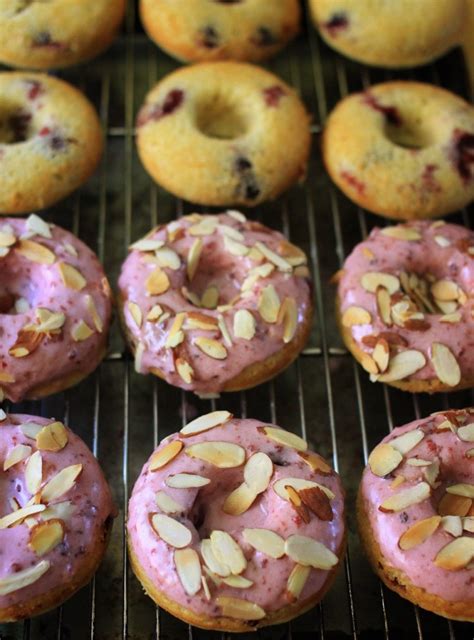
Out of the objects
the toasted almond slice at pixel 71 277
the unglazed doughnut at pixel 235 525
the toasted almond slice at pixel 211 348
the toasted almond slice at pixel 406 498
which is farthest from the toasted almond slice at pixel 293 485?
the toasted almond slice at pixel 71 277

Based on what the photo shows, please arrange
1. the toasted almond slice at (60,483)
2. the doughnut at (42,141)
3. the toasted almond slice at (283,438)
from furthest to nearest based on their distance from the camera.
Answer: the doughnut at (42,141), the toasted almond slice at (283,438), the toasted almond slice at (60,483)

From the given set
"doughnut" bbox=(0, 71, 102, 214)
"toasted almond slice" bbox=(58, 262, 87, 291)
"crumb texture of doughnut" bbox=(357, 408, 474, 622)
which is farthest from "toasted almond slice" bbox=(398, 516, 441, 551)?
"doughnut" bbox=(0, 71, 102, 214)

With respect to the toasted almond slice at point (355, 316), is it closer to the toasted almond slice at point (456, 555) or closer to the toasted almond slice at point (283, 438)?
the toasted almond slice at point (283, 438)

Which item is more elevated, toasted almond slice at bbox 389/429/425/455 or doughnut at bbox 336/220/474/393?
doughnut at bbox 336/220/474/393

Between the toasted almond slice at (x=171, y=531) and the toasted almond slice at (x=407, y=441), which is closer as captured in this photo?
the toasted almond slice at (x=171, y=531)

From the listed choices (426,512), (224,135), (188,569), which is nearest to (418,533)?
(426,512)

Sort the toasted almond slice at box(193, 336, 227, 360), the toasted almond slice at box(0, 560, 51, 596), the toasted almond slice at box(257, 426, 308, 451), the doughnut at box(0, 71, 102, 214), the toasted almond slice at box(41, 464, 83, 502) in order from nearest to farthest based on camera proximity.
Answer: the toasted almond slice at box(0, 560, 51, 596) < the toasted almond slice at box(41, 464, 83, 502) < the toasted almond slice at box(257, 426, 308, 451) < the toasted almond slice at box(193, 336, 227, 360) < the doughnut at box(0, 71, 102, 214)

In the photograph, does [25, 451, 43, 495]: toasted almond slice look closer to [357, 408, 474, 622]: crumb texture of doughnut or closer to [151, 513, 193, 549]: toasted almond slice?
[151, 513, 193, 549]: toasted almond slice

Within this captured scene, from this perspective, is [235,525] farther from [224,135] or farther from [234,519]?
[224,135]
